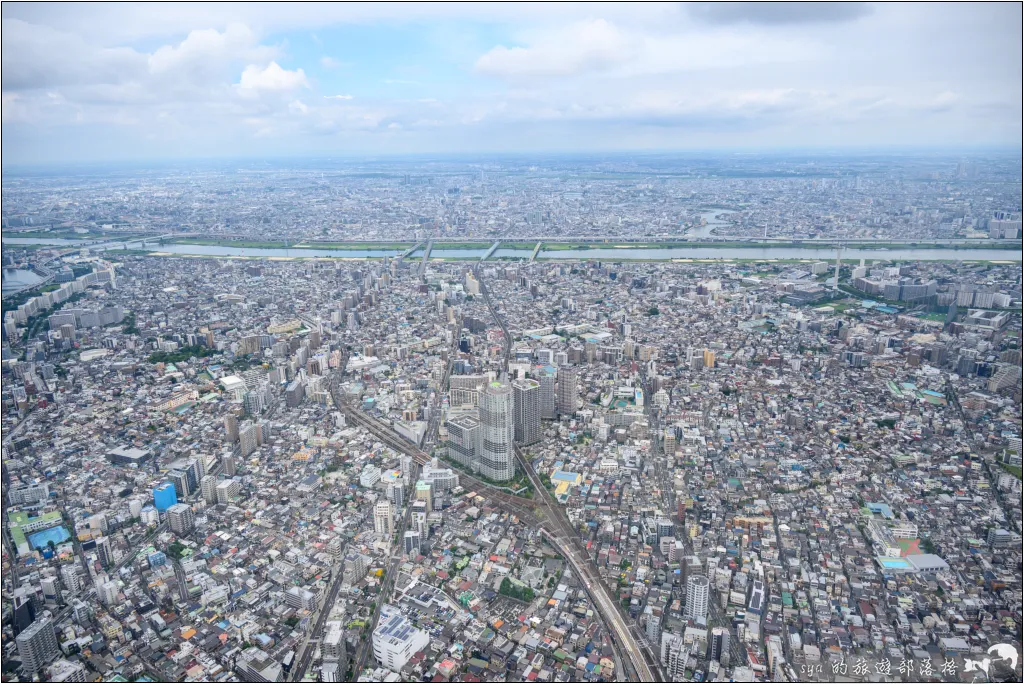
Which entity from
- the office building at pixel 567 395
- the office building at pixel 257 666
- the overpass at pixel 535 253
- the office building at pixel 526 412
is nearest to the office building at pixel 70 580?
the office building at pixel 257 666

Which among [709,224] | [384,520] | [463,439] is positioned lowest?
[384,520]

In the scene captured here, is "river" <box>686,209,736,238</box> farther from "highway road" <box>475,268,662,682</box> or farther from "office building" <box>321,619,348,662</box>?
"office building" <box>321,619,348,662</box>

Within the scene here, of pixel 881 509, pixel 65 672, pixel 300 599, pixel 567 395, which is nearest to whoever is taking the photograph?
pixel 65 672

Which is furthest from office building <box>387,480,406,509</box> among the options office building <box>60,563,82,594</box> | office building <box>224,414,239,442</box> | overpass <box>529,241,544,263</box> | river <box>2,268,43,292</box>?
overpass <box>529,241,544,263</box>

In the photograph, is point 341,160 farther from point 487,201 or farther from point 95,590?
point 95,590

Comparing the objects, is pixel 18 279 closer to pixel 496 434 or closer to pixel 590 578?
pixel 496 434

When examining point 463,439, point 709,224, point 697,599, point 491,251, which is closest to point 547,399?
point 463,439
